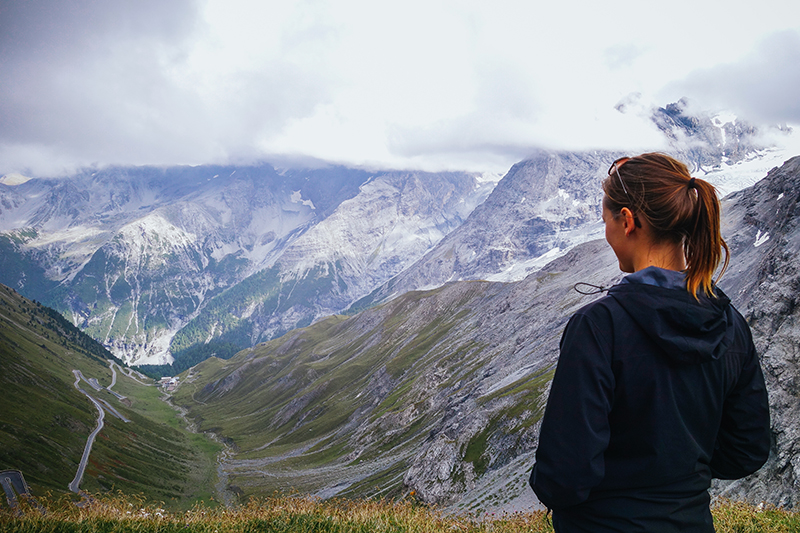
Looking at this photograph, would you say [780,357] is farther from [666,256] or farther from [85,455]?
[85,455]

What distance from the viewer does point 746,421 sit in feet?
14.0

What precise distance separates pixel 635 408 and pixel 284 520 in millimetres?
7221

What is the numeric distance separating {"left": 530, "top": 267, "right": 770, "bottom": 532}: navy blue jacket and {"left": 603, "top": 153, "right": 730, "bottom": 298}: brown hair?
331mm

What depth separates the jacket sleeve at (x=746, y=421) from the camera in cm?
420

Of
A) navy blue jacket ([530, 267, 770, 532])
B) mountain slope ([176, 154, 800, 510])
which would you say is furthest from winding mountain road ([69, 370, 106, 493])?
navy blue jacket ([530, 267, 770, 532])

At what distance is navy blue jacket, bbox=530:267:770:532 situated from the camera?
3447 mm

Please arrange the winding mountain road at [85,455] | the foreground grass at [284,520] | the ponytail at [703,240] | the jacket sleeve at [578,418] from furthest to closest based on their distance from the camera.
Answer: the winding mountain road at [85,455] → the foreground grass at [284,520] → the ponytail at [703,240] → the jacket sleeve at [578,418]

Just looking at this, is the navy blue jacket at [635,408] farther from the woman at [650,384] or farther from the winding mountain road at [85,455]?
the winding mountain road at [85,455]

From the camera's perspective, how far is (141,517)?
326 inches

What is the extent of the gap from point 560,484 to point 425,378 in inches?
5221

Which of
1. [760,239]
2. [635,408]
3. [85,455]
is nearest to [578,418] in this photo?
[635,408]

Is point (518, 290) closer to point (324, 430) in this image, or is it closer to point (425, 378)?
point (425, 378)

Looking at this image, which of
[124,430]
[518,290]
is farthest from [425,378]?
[124,430]

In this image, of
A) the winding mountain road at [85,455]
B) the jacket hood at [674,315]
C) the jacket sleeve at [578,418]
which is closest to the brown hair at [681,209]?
the jacket hood at [674,315]
